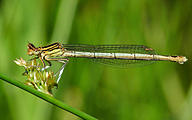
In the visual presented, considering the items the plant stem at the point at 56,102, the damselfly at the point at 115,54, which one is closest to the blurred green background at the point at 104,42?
the damselfly at the point at 115,54

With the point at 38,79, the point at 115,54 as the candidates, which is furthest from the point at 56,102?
the point at 115,54

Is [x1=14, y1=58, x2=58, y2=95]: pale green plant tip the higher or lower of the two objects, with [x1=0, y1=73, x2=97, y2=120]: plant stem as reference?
higher

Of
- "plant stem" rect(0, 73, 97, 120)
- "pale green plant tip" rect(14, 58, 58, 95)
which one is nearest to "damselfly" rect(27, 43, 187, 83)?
"pale green plant tip" rect(14, 58, 58, 95)

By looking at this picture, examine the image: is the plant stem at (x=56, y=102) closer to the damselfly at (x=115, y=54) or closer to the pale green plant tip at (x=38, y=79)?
the pale green plant tip at (x=38, y=79)

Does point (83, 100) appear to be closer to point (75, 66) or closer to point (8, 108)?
point (75, 66)

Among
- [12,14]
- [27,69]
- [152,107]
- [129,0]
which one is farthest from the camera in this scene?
[129,0]

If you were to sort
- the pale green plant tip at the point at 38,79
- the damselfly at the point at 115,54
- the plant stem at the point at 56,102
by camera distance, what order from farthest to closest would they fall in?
the damselfly at the point at 115,54, the pale green plant tip at the point at 38,79, the plant stem at the point at 56,102

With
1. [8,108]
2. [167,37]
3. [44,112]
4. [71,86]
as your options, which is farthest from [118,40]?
[8,108]

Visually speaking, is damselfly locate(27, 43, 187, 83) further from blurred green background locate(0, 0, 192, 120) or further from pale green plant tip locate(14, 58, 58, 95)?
pale green plant tip locate(14, 58, 58, 95)

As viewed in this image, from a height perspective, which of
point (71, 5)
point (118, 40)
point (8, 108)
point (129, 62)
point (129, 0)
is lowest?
point (8, 108)
